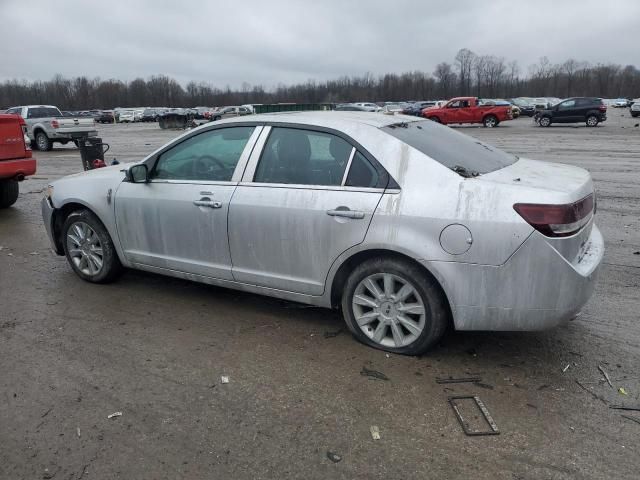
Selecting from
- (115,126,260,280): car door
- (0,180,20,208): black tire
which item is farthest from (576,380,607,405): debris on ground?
(0,180,20,208): black tire

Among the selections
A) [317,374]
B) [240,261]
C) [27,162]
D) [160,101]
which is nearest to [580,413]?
[317,374]

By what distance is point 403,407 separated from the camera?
3080mm

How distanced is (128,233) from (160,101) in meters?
141

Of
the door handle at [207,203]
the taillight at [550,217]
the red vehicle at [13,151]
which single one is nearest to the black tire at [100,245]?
the door handle at [207,203]

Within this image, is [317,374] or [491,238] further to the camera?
[317,374]

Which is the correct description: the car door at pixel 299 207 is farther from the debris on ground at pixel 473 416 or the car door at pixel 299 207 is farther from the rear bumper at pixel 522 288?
the debris on ground at pixel 473 416

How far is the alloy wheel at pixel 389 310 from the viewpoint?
352 cm

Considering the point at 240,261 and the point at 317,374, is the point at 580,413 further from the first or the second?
the point at 240,261

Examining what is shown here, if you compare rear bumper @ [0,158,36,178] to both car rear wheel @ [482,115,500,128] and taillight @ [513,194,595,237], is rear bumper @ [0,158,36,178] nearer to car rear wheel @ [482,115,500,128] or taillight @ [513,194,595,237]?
taillight @ [513,194,595,237]

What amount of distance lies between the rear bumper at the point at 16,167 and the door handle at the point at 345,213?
6.68 meters

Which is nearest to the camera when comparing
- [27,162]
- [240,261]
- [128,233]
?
[240,261]

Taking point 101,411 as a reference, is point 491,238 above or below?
above

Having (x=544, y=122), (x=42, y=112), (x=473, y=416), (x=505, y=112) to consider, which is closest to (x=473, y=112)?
(x=505, y=112)

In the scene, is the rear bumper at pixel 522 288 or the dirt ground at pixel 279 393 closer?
the dirt ground at pixel 279 393
